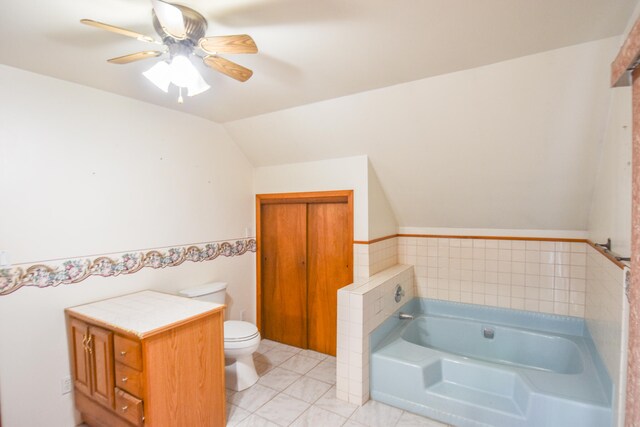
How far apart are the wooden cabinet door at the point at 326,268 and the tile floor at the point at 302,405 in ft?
1.09

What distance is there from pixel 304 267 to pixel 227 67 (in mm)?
2179

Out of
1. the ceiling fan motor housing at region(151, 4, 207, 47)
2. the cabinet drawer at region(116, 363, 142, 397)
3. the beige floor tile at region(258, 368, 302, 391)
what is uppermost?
the ceiling fan motor housing at region(151, 4, 207, 47)

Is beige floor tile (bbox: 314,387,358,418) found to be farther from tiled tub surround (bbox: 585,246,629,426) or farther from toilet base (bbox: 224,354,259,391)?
tiled tub surround (bbox: 585,246,629,426)

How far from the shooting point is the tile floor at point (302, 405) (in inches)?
85.5

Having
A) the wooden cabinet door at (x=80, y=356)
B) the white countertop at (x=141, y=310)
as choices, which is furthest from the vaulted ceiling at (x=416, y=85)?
the wooden cabinet door at (x=80, y=356)

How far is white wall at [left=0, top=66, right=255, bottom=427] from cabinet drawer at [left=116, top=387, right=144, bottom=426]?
60 cm

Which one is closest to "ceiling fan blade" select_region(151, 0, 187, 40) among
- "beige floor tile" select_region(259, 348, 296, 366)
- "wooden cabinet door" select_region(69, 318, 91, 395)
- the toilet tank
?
"wooden cabinet door" select_region(69, 318, 91, 395)

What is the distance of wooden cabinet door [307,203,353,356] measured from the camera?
3096 millimetres

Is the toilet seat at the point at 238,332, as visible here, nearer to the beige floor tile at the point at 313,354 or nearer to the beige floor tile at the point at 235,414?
the beige floor tile at the point at 235,414

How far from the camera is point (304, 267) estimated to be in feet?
10.9

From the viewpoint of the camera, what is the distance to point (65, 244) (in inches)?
82.4

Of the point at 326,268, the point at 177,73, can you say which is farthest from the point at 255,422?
the point at 177,73

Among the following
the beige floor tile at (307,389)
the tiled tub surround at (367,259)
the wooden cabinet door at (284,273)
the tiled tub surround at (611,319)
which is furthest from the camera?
the wooden cabinet door at (284,273)

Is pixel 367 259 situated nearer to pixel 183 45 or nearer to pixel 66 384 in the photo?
pixel 183 45
